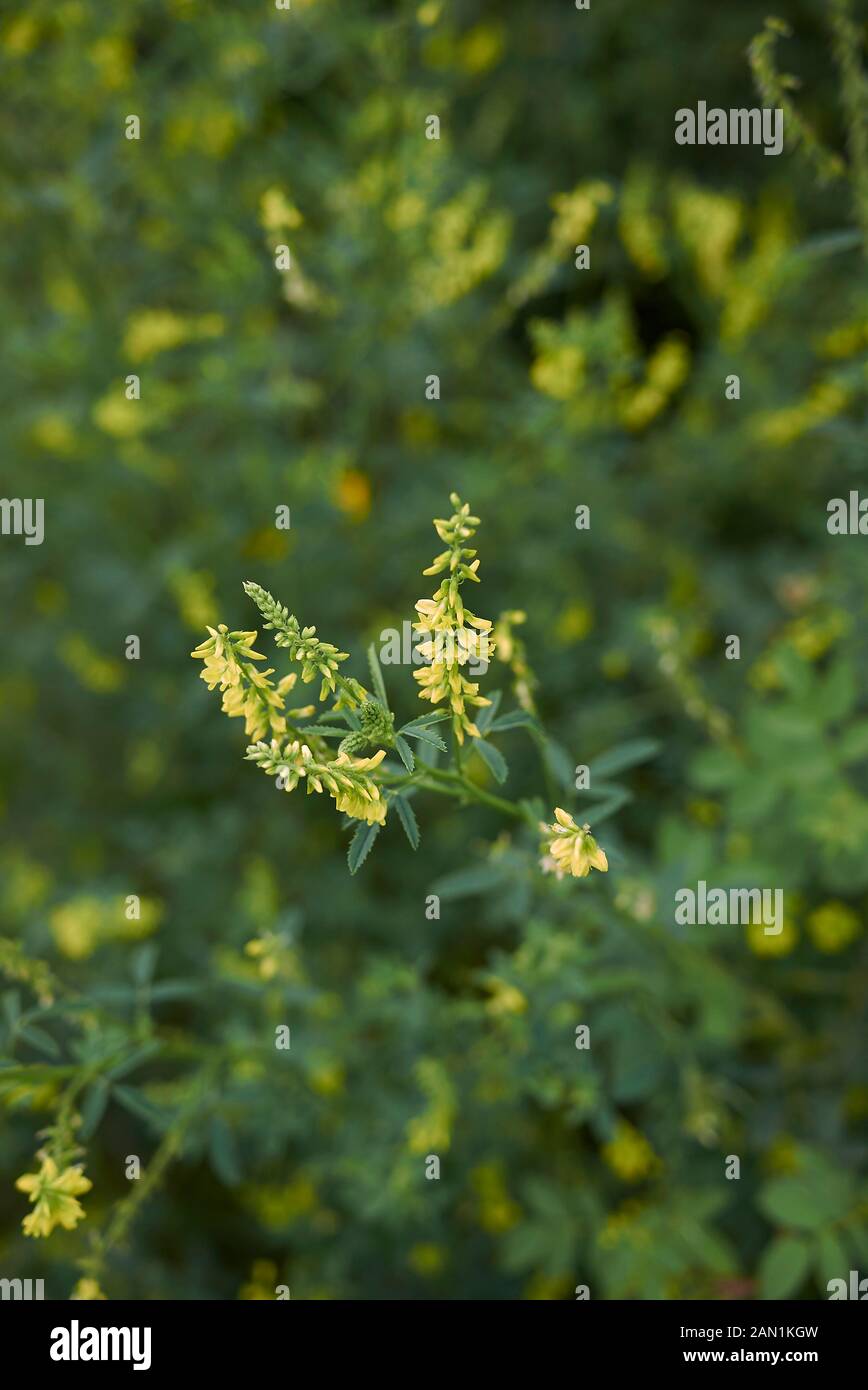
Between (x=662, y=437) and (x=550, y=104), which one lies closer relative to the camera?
(x=662, y=437)

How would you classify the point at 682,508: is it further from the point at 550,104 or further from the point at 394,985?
the point at 394,985

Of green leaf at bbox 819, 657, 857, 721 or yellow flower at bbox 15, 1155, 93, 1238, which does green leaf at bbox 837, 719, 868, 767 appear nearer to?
green leaf at bbox 819, 657, 857, 721

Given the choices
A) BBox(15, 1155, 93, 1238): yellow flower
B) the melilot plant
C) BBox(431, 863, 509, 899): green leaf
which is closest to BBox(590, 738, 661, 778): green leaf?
BBox(431, 863, 509, 899): green leaf

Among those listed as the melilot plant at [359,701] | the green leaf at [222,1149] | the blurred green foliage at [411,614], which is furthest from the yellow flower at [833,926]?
the melilot plant at [359,701]

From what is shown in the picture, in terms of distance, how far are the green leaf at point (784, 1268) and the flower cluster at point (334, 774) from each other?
1690mm

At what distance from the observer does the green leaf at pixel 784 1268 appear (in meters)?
2.51

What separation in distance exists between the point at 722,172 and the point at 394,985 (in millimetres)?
3826

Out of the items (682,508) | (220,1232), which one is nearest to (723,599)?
Result: (682,508)

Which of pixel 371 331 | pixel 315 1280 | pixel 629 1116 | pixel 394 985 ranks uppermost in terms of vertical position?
pixel 371 331

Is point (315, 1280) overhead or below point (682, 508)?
below

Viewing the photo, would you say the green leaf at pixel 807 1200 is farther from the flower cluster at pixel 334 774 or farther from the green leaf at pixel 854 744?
the flower cluster at pixel 334 774

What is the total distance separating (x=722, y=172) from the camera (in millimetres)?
4910

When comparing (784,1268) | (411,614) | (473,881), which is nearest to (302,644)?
(473,881)

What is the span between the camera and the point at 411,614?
3.80 metres
